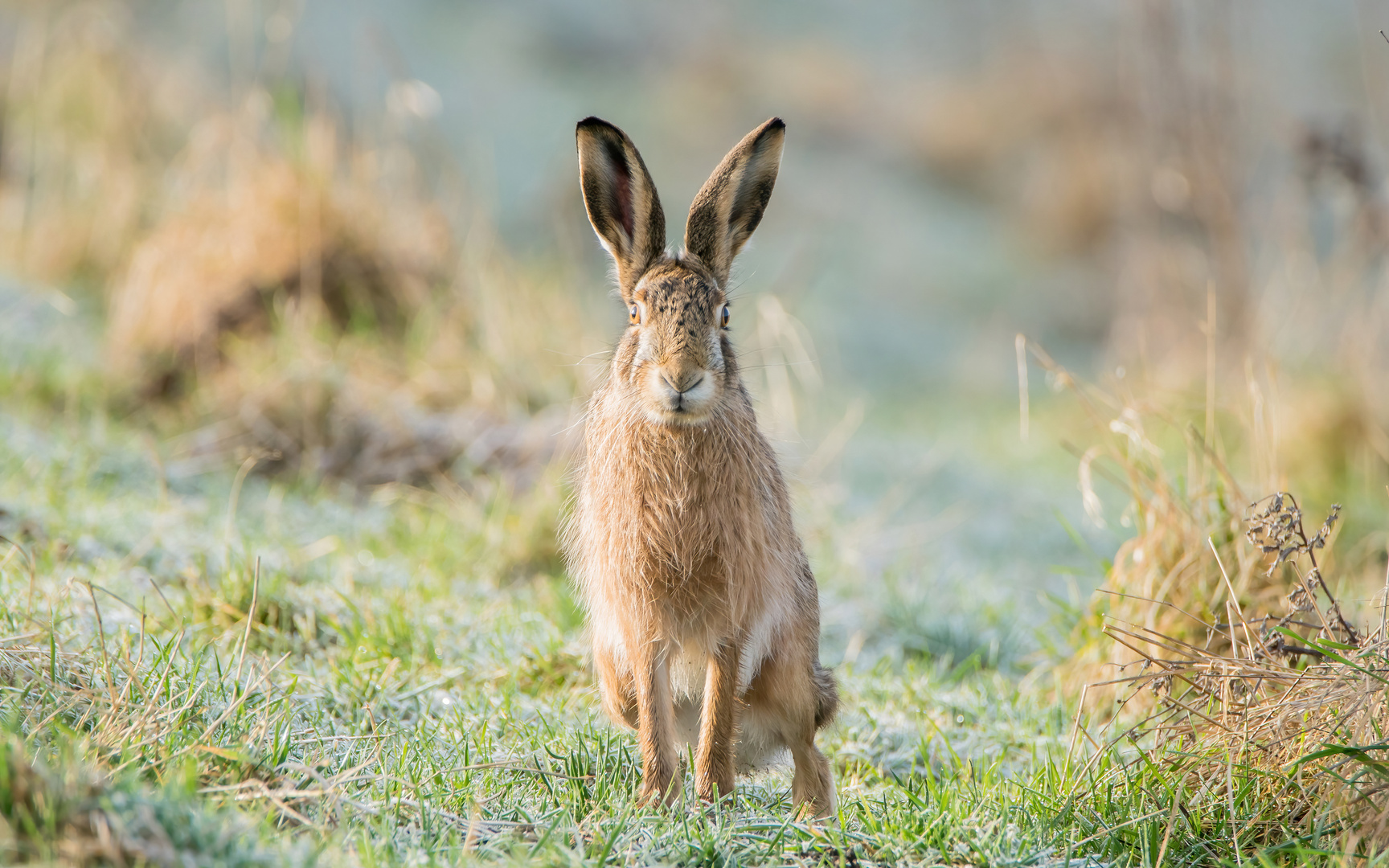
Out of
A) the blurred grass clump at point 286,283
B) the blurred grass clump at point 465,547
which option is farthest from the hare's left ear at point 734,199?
the blurred grass clump at point 286,283

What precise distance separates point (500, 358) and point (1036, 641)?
11.4 ft

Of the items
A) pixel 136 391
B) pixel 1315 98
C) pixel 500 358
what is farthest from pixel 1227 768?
pixel 1315 98

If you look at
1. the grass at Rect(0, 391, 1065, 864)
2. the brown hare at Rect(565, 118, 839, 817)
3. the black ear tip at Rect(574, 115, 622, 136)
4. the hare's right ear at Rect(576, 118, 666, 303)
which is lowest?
the grass at Rect(0, 391, 1065, 864)

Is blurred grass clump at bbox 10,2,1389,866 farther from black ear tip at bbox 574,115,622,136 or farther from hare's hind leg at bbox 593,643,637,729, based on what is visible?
black ear tip at bbox 574,115,622,136

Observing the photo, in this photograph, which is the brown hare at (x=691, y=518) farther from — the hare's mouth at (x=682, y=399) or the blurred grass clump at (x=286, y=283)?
the blurred grass clump at (x=286, y=283)

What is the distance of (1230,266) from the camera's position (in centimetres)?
812

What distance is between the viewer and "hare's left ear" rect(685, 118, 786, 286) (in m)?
3.08

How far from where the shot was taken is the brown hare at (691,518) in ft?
9.64

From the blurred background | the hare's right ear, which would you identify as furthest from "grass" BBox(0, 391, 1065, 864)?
the hare's right ear

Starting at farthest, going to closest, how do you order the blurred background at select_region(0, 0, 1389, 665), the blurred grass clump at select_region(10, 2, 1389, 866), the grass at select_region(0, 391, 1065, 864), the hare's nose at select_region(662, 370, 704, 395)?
the blurred background at select_region(0, 0, 1389, 665) < the hare's nose at select_region(662, 370, 704, 395) < the blurred grass clump at select_region(10, 2, 1389, 866) < the grass at select_region(0, 391, 1065, 864)

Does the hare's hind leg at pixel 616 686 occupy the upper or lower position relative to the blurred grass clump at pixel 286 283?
lower

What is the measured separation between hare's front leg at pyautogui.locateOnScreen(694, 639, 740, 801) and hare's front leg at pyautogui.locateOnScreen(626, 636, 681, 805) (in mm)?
77

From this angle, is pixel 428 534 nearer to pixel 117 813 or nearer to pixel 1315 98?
pixel 117 813

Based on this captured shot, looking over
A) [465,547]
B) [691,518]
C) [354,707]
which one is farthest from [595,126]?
[465,547]
